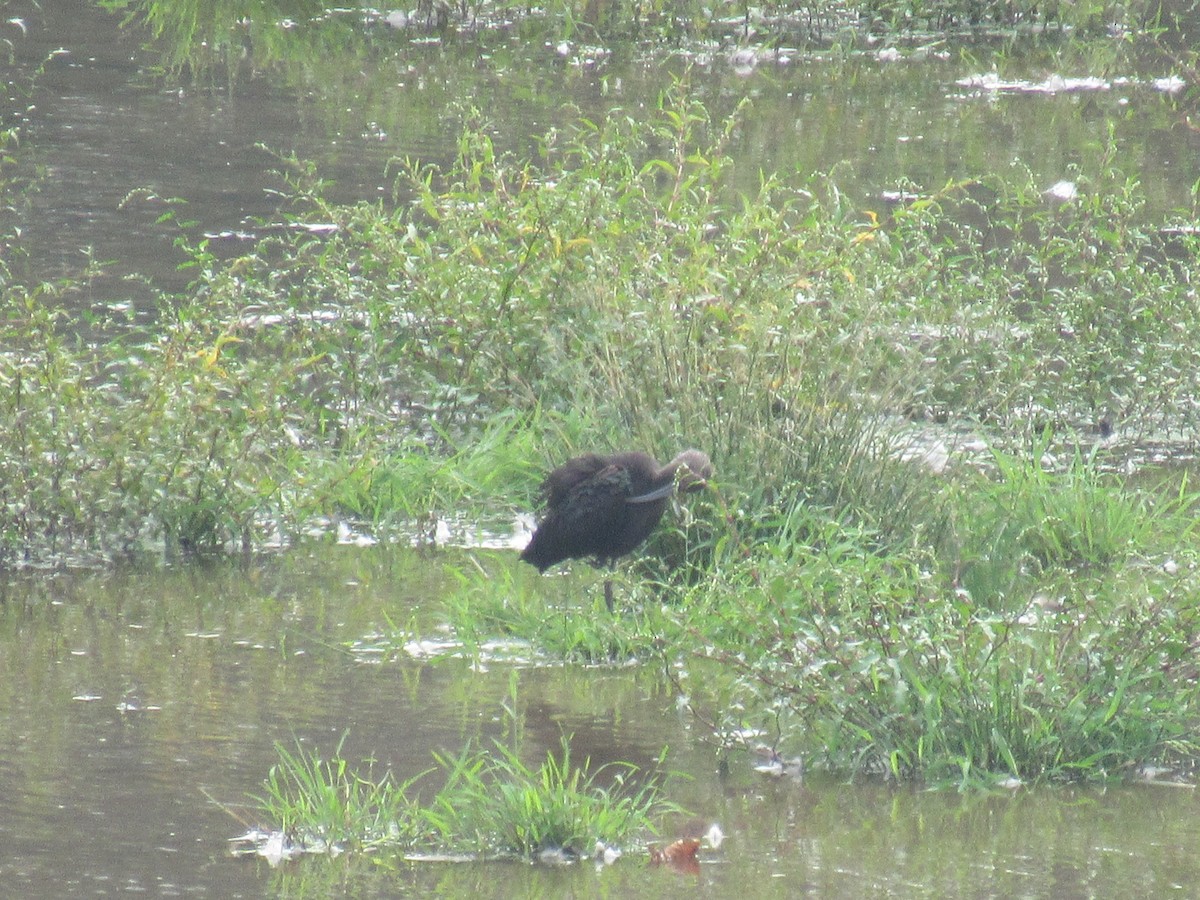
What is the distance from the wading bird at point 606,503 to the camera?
641cm

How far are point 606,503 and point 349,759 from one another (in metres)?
1.48

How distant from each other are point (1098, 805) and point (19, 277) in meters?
Result: 6.68

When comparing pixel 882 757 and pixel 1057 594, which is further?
pixel 1057 594

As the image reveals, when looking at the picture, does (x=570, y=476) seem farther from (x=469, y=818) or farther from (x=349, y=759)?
(x=469, y=818)

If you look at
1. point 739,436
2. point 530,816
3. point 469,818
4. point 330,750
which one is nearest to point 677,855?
point 530,816

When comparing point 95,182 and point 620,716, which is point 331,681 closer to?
point 620,716

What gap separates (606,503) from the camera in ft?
21.0

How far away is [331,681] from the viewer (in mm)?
5887

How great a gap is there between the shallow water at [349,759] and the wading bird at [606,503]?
469 mm

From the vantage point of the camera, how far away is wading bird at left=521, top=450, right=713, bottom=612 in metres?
6.41

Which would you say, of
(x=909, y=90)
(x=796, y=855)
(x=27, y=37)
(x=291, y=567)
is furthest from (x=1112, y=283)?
(x=27, y=37)

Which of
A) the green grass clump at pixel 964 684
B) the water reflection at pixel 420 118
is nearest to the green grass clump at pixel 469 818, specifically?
the green grass clump at pixel 964 684

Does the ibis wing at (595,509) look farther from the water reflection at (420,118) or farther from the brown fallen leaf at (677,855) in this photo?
the water reflection at (420,118)

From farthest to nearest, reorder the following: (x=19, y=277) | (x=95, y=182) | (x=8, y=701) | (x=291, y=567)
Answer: (x=95, y=182) → (x=19, y=277) → (x=291, y=567) → (x=8, y=701)
